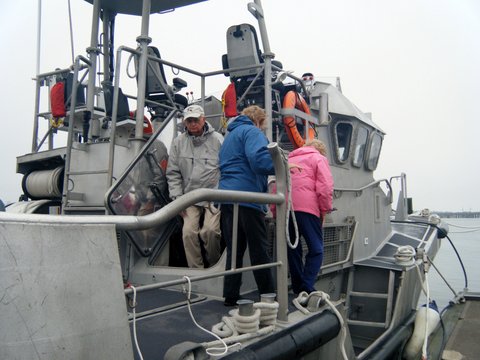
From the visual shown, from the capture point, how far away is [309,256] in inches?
142

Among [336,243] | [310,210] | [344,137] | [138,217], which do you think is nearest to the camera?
[138,217]

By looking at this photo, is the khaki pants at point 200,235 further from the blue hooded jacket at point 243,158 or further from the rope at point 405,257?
the rope at point 405,257


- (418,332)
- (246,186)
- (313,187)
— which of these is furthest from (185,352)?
(418,332)

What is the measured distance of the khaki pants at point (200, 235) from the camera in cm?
364

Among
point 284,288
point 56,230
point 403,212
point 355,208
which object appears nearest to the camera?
point 56,230

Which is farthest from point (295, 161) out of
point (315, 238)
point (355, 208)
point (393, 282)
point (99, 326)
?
point (99, 326)

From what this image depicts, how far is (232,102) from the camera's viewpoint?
485 centimetres

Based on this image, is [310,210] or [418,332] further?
[418,332]

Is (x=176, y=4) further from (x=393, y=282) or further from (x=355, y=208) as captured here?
(x=393, y=282)

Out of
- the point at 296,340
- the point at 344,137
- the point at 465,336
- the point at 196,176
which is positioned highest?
the point at 344,137

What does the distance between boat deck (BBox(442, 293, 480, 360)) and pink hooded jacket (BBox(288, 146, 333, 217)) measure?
7.45 ft

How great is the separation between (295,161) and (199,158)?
90 centimetres

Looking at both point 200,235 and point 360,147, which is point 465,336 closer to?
point 360,147

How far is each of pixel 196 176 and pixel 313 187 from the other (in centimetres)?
108
